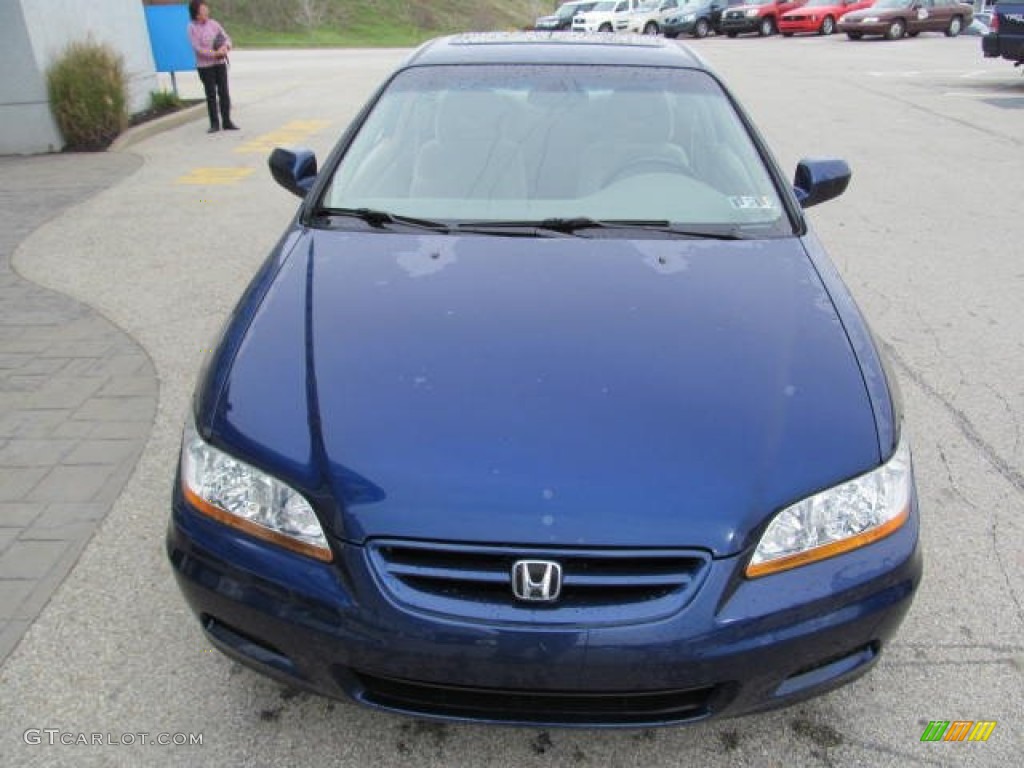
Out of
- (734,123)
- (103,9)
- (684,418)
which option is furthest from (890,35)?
(684,418)

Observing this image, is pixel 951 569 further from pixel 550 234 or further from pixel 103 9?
pixel 103 9

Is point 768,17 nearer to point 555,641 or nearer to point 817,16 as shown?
point 817,16

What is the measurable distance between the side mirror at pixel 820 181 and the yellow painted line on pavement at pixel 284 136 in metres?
8.17

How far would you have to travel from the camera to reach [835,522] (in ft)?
6.52

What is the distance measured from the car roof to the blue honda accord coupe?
4.14ft

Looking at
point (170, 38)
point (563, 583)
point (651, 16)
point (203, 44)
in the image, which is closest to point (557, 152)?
point (563, 583)

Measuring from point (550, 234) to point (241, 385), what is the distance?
1209 mm

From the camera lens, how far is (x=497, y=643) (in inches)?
72.2

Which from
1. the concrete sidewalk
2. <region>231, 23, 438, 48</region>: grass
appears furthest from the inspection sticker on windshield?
<region>231, 23, 438, 48</region>: grass

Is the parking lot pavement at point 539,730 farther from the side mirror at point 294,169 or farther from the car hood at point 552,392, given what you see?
the side mirror at point 294,169

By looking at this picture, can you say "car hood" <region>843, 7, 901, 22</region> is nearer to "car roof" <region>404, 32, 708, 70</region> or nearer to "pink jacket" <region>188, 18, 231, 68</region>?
"pink jacket" <region>188, 18, 231, 68</region>

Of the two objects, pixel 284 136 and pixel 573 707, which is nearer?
pixel 573 707

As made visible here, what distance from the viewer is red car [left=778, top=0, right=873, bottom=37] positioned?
102ft

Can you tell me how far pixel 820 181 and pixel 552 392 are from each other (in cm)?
208
